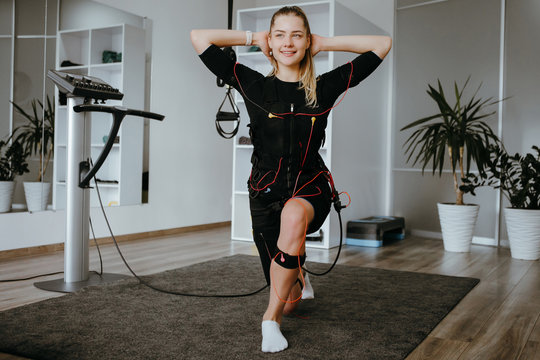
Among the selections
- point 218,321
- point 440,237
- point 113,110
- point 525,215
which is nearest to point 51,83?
point 113,110

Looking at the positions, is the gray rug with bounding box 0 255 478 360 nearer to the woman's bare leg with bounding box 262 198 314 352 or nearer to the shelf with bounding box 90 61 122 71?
the woman's bare leg with bounding box 262 198 314 352

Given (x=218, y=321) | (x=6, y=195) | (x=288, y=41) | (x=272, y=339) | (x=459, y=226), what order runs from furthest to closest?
(x=459, y=226)
(x=6, y=195)
(x=218, y=321)
(x=288, y=41)
(x=272, y=339)

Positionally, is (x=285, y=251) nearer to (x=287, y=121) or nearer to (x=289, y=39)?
(x=287, y=121)

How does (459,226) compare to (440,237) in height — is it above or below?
above

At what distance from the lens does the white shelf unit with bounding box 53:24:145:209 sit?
3.83 metres

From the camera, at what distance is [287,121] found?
189 cm

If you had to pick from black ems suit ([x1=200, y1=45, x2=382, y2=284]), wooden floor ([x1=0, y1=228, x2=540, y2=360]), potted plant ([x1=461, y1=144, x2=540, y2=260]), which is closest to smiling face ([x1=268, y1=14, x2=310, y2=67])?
black ems suit ([x1=200, y1=45, x2=382, y2=284])

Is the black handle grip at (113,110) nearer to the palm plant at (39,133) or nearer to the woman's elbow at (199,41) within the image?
the woman's elbow at (199,41)

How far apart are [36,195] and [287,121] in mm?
2516

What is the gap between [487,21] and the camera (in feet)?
15.7

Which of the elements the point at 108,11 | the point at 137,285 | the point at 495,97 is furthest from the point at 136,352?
the point at 495,97

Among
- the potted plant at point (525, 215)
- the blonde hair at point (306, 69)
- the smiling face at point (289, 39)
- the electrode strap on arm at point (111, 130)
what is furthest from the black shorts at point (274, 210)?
the potted plant at point (525, 215)

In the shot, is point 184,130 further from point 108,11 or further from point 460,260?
point 460,260

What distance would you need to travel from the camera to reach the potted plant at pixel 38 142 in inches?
142
